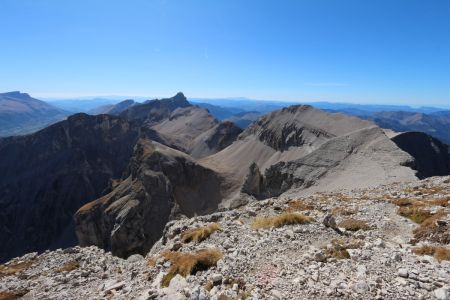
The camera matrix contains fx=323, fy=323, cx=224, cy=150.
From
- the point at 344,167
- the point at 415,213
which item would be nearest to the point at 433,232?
the point at 415,213

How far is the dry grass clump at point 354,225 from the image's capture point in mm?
19109

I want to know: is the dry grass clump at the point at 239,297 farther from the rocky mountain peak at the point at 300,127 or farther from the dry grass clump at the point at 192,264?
the rocky mountain peak at the point at 300,127

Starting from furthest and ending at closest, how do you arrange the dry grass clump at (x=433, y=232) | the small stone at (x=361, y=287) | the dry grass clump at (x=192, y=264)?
the dry grass clump at (x=433, y=232), the dry grass clump at (x=192, y=264), the small stone at (x=361, y=287)

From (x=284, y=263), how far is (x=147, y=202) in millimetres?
93714

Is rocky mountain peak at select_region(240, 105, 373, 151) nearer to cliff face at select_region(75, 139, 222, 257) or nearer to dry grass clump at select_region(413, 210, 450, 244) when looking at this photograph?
cliff face at select_region(75, 139, 222, 257)

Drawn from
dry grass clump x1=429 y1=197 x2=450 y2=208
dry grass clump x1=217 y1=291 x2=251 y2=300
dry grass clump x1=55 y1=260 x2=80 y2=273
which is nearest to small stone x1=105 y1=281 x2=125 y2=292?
dry grass clump x1=217 y1=291 x2=251 y2=300

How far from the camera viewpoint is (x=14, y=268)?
25094 mm

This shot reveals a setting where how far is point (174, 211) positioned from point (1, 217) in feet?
486

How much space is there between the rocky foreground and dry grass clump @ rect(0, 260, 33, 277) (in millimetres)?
64

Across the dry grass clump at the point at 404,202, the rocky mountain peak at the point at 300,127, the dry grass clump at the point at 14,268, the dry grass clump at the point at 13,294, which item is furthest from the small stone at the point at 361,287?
the rocky mountain peak at the point at 300,127

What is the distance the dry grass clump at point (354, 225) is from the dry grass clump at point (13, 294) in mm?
19260

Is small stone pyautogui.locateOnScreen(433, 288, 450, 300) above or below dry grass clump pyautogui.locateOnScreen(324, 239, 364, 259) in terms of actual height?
above

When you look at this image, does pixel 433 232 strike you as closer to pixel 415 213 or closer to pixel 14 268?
pixel 415 213

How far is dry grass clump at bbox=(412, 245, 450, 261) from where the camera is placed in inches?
520
